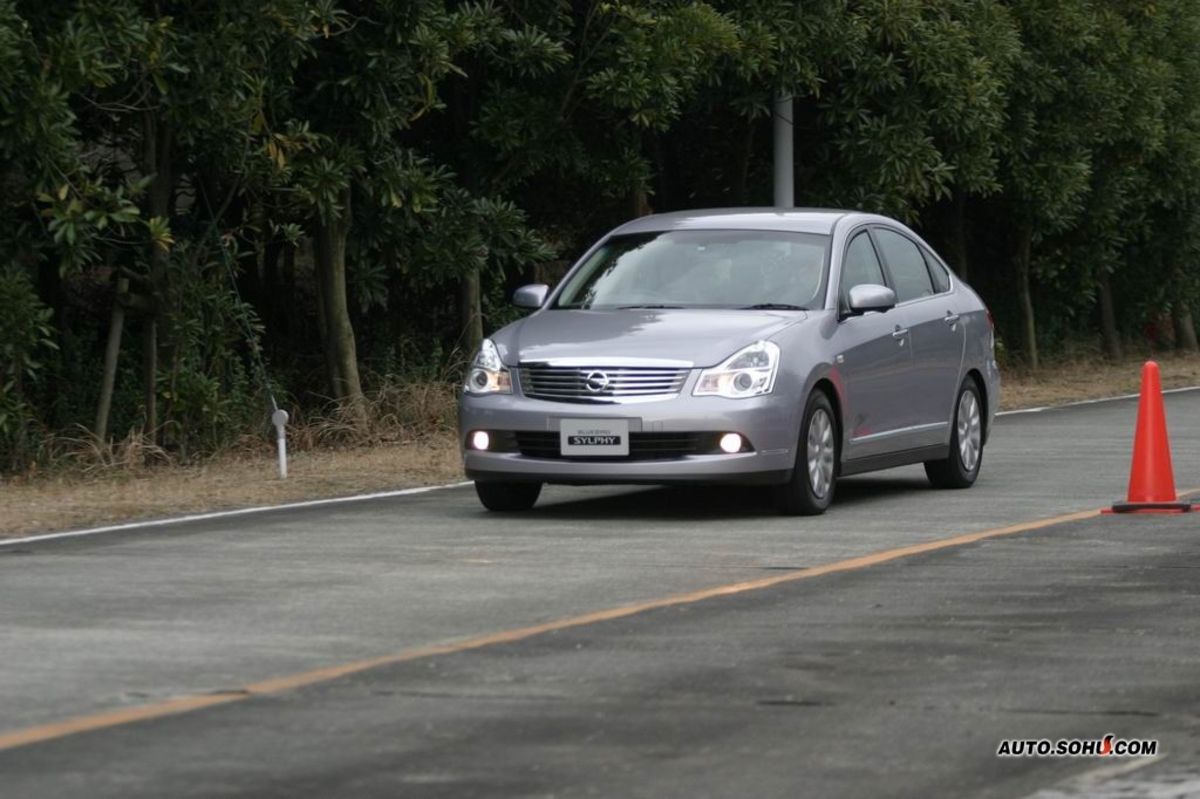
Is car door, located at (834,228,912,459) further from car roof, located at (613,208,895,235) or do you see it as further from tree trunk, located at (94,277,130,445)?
tree trunk, located at (94,277,130,445)

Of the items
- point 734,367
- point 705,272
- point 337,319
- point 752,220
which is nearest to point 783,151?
point 337,319

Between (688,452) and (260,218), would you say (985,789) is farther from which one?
(260,218)

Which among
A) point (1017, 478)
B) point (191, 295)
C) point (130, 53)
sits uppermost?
point (130, 53)

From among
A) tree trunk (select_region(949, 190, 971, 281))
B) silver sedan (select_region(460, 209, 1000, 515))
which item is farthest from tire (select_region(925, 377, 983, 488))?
tree trunk (select_region(949, 190, 971, 281))

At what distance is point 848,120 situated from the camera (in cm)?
2588

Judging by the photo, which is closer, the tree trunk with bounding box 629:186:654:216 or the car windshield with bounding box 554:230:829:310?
the car windshield with bounding box 554:230:829:310

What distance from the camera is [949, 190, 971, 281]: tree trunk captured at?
3141cm

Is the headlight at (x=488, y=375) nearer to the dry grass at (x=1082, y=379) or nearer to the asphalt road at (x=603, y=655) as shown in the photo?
the asphalt road at (x=603, y=655)

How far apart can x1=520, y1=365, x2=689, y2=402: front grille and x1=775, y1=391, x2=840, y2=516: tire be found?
0.78m

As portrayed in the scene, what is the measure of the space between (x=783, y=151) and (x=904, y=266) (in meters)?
8.70

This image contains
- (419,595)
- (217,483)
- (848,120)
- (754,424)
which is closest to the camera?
(419,595)

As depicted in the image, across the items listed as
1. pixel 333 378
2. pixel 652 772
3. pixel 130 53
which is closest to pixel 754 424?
pixel 130 53

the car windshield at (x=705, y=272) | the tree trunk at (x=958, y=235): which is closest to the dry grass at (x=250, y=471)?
the car windshield at (x=705, y=272)

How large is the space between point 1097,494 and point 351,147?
6.95 meters
